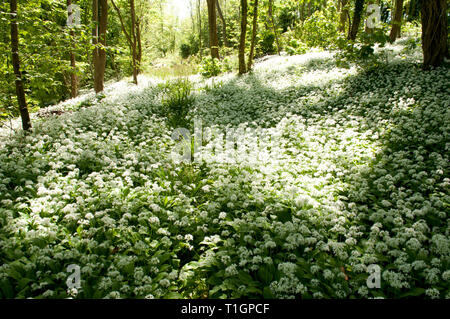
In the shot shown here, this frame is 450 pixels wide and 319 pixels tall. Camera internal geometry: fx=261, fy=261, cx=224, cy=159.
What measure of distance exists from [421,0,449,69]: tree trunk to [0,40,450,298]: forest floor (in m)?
1.01

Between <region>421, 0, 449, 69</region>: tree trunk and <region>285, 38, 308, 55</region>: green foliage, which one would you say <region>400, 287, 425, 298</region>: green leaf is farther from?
<region>285, 38, 308, 55</region>: green foliage

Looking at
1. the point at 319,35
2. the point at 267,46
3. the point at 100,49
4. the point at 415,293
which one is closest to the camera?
the point at 415,293

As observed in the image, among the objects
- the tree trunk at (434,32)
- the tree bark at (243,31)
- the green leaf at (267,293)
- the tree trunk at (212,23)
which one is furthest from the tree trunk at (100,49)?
the tree trunk at (434,32)

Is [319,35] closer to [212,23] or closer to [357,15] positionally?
[357,15]

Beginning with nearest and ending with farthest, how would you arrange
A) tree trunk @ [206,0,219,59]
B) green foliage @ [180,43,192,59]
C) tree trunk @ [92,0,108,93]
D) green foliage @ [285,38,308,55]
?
1. tree trunk @ [92,0,108,93]
2. tree trunk @ [206,0,219,59]
3. green foliage @ [285,38,308,55]
4. green foliage @ [180,43,192,59]

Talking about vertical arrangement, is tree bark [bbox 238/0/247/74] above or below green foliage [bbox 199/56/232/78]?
above

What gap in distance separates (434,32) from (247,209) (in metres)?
8.31

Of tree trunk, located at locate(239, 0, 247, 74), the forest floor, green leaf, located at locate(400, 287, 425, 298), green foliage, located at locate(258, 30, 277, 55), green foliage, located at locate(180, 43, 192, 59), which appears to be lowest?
green leaf, located at locate(400, 287, 425, 298)

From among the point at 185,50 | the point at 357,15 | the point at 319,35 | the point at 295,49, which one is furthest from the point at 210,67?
the point at 185,50

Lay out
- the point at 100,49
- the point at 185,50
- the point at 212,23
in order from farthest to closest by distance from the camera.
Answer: the point at 185,50, the point at 212,23, the point at 100,49

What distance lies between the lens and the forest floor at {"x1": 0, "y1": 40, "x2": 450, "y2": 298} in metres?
2.96

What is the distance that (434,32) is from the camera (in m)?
7.82

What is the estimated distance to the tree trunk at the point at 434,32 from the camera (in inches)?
299

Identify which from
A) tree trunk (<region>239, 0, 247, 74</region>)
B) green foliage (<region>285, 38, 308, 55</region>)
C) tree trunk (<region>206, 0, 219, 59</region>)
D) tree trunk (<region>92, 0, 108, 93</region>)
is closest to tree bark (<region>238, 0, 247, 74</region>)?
tree trunk (<region>239, 0, 247, 74</region>)
